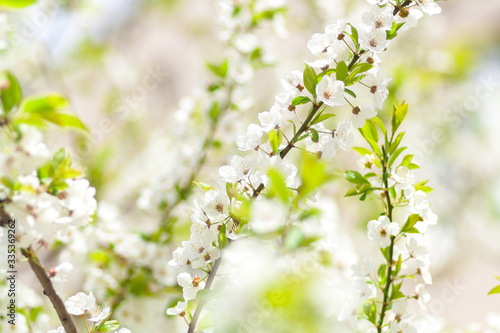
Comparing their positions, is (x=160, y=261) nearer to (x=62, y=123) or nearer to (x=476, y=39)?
(x=62, y=123)

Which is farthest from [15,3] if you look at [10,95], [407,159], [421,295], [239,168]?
[421,295]

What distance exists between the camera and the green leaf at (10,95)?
0.49m

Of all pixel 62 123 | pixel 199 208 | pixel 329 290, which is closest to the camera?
pixel 62 123

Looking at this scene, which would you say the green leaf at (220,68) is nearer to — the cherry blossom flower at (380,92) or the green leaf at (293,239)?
the cherry blossom flower at (380,92)

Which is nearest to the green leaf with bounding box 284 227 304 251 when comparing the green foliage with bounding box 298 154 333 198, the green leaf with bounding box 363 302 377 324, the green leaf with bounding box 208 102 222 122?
the green foliage with bounding box 298 154 333 198

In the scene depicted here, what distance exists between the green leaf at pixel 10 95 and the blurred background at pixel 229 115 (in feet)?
2.13

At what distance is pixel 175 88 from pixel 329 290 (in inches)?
151

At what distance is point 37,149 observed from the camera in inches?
20.2

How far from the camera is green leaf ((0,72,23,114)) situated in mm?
489

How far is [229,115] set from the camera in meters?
1.20

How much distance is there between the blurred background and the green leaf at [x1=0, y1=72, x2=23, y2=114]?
0.65m

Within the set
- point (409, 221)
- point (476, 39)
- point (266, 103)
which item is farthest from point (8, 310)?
point (476, 39)

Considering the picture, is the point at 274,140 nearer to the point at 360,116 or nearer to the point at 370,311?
the point at 360,116

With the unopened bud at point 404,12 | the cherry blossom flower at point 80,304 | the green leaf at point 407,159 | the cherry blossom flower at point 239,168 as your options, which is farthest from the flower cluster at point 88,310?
the unopened bud at point 404,12
